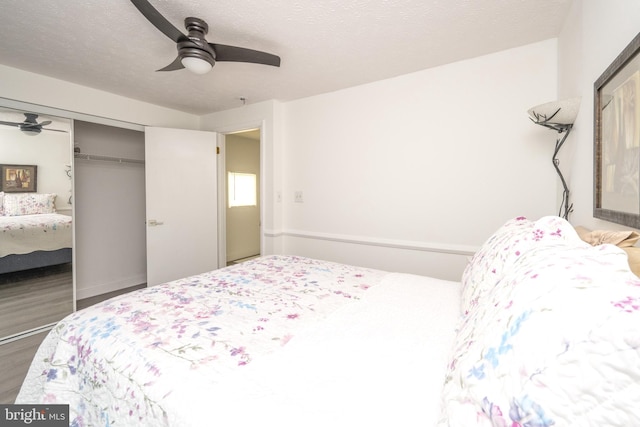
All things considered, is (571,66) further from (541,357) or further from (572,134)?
(541,357)

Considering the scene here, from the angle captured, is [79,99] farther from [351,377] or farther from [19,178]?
[351,377]

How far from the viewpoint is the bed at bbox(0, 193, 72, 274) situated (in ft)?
7.79

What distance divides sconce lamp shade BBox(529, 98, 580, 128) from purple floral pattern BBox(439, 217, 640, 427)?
1302 millimetres

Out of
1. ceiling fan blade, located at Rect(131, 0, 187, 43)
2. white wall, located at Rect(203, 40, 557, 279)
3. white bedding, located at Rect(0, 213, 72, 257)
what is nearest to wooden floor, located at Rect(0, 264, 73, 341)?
white bedding, located at Rect(0, 213, 72, 257)

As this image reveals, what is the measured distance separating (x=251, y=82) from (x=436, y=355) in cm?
268

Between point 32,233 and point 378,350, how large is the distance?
3307 millimetres

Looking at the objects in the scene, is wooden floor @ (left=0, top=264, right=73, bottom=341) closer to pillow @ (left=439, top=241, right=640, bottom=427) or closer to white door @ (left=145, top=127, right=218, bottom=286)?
white door @ (left=145, top=127, right=218, bottom=286)

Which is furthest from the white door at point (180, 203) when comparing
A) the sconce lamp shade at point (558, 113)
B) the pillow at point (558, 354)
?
the pillow at point (558, 354)

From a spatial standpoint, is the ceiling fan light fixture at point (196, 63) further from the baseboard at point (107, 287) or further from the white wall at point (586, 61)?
the baseboard at point (107, 287)

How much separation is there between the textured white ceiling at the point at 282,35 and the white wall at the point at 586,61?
265 mm

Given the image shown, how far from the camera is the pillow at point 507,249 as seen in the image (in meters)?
0.94

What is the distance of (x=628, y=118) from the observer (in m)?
0.94

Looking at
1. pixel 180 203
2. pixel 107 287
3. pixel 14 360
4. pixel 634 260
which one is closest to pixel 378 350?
pixel 634 260

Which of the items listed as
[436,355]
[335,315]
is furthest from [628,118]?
[335,315]
